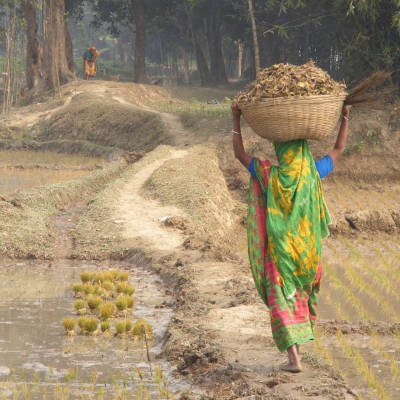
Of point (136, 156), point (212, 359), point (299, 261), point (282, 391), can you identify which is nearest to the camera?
point (282, 391)

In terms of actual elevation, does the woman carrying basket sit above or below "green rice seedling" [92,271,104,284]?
above

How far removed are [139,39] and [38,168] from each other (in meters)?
13.9

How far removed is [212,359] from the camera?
14.7 ft

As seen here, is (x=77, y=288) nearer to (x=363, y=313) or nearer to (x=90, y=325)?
(x=90, y=325)

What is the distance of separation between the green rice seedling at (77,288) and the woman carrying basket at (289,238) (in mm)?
2781

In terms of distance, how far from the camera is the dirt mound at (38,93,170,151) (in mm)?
19484

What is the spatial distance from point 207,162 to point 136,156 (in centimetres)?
318

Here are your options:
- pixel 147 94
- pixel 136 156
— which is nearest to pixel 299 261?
pixel 136 156

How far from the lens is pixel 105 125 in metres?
21.4

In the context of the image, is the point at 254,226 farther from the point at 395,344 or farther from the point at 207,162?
the point at 207,162

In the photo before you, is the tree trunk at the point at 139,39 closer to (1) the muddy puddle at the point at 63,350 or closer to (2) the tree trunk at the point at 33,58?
(2) the tree trunk at the point at 33,58

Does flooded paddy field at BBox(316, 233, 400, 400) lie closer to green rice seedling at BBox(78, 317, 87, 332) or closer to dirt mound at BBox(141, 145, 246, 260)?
dirt mound at BBox(141, 145, 246, 260)

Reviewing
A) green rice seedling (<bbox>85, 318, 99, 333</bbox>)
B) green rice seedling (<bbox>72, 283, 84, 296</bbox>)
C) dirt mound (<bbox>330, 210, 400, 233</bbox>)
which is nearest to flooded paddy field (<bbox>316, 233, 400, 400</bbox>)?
dirt mound (<bbox>330, 210, 400, 233</bbox>)

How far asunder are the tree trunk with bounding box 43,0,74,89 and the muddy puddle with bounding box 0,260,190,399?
60.1 feet
